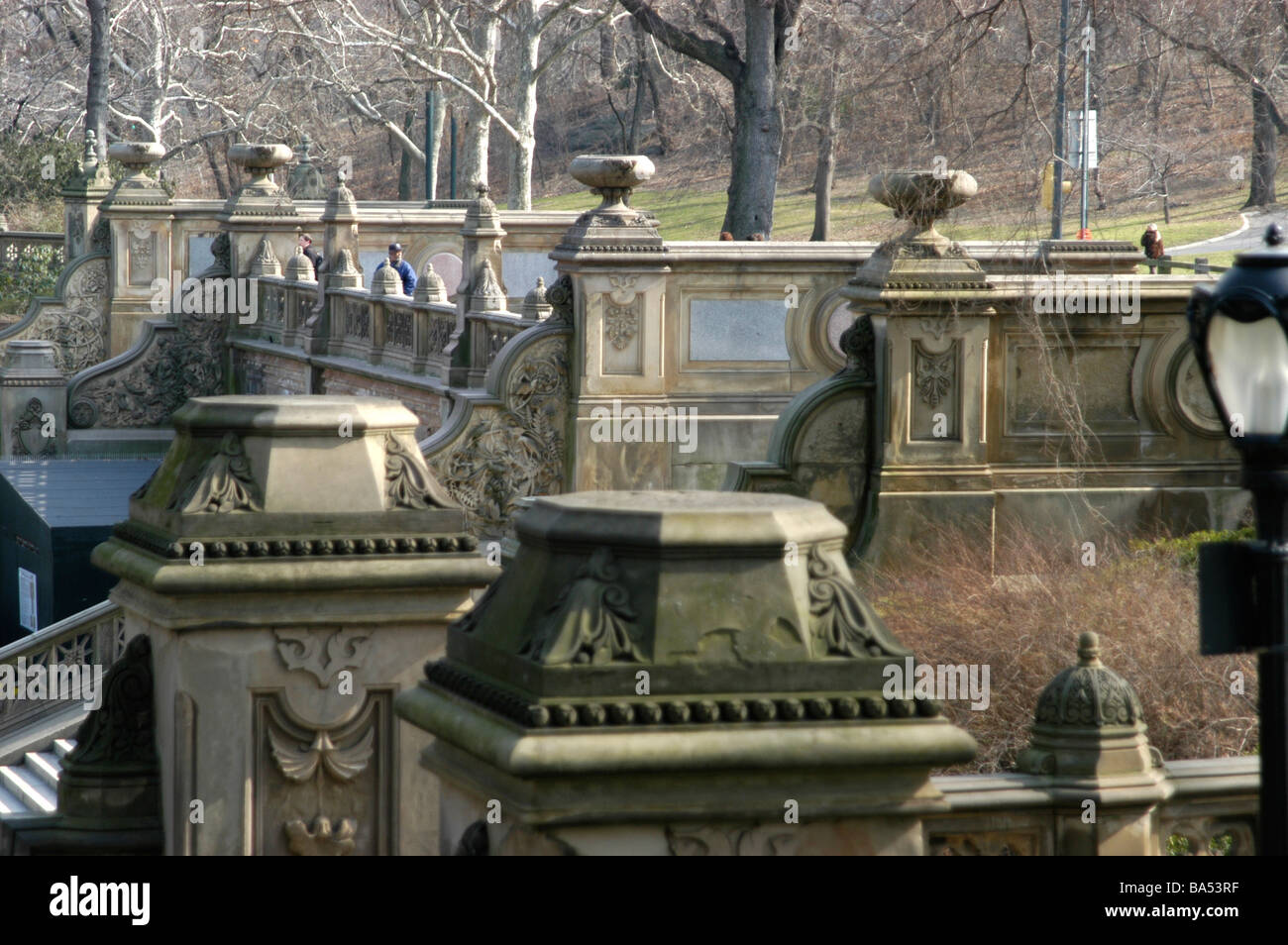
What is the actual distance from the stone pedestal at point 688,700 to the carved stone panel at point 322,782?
1996 millimetres

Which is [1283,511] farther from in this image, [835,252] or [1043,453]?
[835,252]

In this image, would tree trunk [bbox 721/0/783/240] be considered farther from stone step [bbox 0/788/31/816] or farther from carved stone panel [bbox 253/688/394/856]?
carved stone panel [bbox 253/688/394/856]

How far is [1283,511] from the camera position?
4.47 metres

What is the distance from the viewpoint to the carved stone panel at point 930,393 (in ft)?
40.4

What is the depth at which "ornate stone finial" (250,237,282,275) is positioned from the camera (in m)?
25.9

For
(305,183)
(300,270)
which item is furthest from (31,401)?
(305,183)

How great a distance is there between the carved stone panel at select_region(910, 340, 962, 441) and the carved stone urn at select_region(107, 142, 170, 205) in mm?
18459

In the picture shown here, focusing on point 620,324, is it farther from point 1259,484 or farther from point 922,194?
point 1259,484

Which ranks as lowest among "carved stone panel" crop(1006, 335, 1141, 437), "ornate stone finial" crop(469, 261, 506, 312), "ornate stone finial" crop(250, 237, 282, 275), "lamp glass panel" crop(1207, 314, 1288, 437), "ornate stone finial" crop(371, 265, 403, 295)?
"lamp glass panel" crop(1207, 314, 1288, 437)

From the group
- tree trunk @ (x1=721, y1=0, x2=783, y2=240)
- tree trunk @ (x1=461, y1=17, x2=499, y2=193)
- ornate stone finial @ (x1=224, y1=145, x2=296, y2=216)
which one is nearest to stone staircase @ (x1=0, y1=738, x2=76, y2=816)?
ornate stone finial @ (x1=224, y1=145, x2=296, y2=216)

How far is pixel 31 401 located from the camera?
2511 cm

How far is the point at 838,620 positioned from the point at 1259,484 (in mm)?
1041
